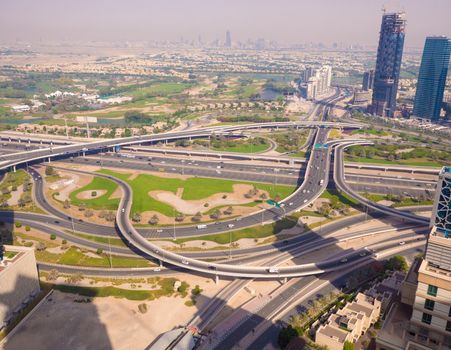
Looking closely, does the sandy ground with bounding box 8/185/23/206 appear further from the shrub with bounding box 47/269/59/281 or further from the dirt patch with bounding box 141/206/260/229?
the shrub with bounding box 47/269/59/281

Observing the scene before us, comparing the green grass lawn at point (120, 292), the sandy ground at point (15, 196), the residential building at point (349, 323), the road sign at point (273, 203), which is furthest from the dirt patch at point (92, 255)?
the residential building at point (349, 323)

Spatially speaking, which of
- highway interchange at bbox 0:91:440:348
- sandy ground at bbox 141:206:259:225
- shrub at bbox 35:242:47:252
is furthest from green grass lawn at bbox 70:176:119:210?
shrub at bbox 35:242:47:252

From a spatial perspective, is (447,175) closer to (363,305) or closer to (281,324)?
(363,305)

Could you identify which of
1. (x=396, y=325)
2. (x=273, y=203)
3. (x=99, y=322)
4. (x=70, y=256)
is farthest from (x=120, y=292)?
(x=396, y=325)

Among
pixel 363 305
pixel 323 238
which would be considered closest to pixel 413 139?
pixel 323 238

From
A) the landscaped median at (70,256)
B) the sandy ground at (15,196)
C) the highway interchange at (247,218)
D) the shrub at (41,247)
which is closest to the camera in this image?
the highway interchange at (247,218)

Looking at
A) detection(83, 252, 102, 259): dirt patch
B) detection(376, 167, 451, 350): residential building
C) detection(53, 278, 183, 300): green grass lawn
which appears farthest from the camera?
detection(83, 252, 102, 259): dirt patch

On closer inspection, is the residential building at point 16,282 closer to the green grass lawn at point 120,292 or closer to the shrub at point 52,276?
the shrub at point 52,276
